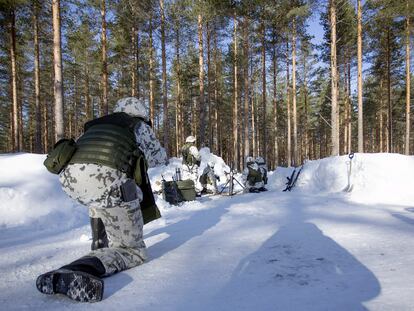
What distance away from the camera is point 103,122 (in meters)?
2.69

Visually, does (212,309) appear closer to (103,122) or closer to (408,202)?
(103,122)

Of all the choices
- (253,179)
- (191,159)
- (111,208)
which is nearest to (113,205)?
(111,208)

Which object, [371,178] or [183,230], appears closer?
[183,230]

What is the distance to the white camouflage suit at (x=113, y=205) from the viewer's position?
2.49 meters

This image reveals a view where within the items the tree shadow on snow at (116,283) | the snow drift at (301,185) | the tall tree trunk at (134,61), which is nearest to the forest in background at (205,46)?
the tall tree trunk at (134,61)

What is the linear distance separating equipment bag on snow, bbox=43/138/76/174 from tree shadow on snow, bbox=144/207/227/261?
126 centimetres

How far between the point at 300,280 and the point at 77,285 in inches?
63.6

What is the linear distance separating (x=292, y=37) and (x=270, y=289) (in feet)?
68.0

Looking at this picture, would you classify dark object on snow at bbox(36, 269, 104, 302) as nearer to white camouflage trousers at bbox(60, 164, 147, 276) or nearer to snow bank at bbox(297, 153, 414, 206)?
white camouflage trousers at bbox(60, 164, 147, 276)

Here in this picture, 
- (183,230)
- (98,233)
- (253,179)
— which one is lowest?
(183,230)

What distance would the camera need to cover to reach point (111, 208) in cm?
262

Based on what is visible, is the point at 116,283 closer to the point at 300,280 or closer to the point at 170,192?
the point at 300,280

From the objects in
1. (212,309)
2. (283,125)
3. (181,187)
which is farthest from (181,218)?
(283,125)

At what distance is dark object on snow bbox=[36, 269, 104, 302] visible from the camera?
1.98 metres
